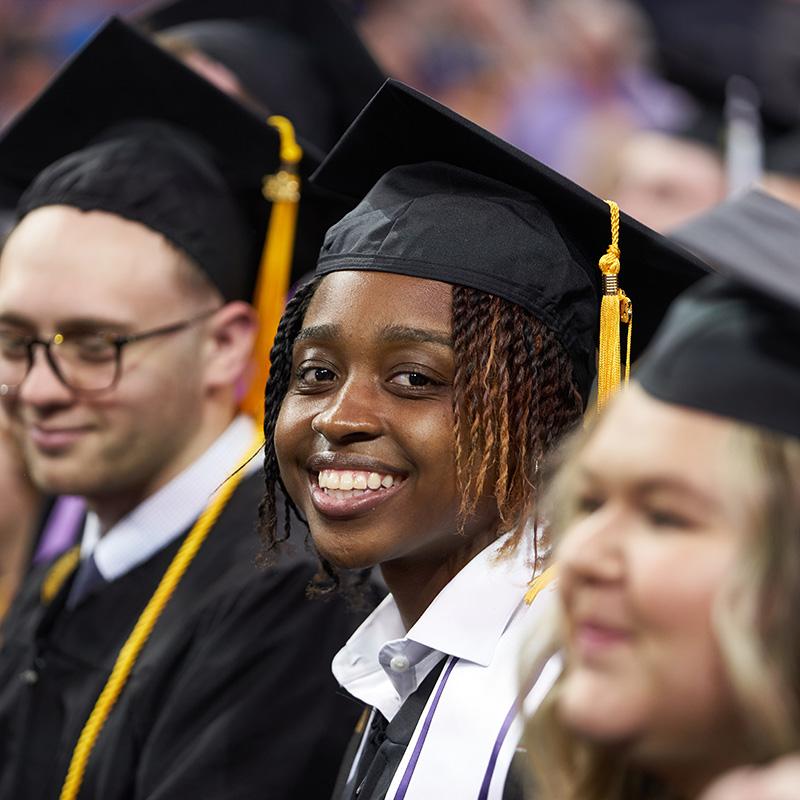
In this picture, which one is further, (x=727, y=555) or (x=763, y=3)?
(x=763, y=3)

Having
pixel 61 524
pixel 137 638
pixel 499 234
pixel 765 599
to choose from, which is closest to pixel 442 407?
pixel 499 234

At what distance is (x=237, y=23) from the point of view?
382 cm

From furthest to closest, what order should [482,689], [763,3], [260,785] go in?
[763,3]
[260,785]
[482,689]

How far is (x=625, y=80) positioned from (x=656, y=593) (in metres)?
4.51

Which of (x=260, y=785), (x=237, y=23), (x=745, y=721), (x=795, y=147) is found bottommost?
(x=260, y=785)

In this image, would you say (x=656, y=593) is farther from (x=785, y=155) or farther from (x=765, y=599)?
(x=785, y=155)

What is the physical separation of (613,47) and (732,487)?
4.48 metres

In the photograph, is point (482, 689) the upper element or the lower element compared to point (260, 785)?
upper

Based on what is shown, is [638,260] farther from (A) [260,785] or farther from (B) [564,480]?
(A) [260,785]

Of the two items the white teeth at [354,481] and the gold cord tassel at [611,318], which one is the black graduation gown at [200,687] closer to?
the white teeth at [354,481]

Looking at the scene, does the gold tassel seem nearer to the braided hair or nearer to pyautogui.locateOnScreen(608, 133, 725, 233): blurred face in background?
the braided hair

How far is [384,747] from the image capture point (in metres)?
1.94

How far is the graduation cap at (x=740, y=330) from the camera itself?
3.91ft

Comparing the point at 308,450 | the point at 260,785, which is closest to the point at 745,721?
the point at 308,450
